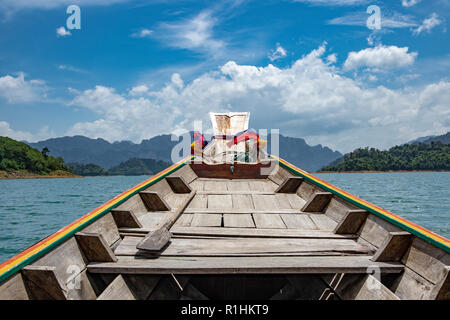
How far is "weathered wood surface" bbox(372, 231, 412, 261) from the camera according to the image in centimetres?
266

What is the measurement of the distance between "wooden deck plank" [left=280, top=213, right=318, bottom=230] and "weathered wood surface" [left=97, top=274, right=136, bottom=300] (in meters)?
2.05

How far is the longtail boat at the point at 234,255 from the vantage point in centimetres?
236

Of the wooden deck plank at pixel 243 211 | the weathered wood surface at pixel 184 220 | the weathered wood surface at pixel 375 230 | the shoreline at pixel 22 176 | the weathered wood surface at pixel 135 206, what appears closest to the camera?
the weathered wood surface at pixel 375 230

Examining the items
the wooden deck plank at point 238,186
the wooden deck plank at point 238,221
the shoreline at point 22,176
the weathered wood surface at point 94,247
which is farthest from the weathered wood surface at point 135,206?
the shoreline at point 22,176

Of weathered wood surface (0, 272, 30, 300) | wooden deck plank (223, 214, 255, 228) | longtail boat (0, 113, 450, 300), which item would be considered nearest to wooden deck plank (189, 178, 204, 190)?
longtail boat (0, 113, 450, 300)

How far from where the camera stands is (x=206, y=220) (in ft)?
12.8

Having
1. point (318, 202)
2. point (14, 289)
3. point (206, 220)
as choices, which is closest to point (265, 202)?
point (318, 202)

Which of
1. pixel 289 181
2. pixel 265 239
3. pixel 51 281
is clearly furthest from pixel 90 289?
pixel 289 181

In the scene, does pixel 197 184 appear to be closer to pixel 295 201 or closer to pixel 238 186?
pixel 238 186

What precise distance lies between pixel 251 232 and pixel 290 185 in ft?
7.16

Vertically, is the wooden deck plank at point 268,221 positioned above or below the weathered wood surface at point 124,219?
below

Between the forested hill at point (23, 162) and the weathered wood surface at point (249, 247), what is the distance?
102 meters

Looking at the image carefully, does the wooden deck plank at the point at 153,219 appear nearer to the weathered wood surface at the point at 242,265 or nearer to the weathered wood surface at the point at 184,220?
the weathered wood surface at the point at 184,220
